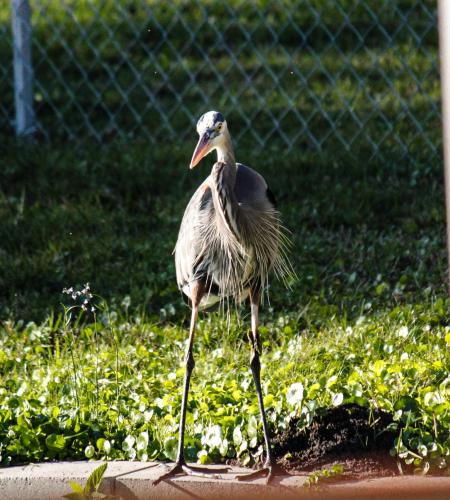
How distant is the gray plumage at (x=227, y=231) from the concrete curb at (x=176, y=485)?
794 millimetres

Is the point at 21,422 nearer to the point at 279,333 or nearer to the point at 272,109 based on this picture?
the point at 279,333

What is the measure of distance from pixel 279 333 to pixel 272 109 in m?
3.06

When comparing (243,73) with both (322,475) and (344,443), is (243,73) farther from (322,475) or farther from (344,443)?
(322,475)

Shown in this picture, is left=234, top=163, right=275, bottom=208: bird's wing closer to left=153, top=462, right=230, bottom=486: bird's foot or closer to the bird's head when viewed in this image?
the bird's head

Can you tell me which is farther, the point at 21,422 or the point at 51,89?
the point at 51,89

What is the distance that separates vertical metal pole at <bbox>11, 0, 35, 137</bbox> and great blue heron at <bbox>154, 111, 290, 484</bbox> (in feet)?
12.0

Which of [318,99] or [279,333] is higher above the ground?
[318,99]

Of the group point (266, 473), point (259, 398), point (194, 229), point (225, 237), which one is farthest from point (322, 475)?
point (194, 229)

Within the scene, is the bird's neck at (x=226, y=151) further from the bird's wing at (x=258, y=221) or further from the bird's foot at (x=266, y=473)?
the bird's foot at (x=266, y=473)

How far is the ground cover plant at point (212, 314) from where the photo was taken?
3959 millimetres

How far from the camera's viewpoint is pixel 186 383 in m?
3.97

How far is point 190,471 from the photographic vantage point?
3711 mm

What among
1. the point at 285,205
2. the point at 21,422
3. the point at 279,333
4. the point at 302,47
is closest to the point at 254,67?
the point at 302,47

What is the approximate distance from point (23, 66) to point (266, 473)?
184 inches
